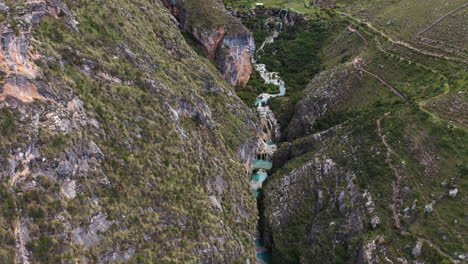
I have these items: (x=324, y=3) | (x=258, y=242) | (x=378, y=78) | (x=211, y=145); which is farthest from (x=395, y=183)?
(x=324, y=3)

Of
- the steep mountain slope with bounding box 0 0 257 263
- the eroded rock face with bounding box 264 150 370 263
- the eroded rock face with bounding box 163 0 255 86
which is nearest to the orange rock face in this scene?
the steep mountain slope with bounding box 0 0 257 263

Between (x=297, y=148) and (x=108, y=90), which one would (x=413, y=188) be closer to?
(x=297, y=148)

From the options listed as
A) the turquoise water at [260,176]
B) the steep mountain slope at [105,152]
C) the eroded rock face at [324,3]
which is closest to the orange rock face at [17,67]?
the steep mountain slope at [105,152]

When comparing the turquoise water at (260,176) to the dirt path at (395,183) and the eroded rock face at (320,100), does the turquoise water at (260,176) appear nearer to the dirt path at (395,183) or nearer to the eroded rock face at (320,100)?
the eroded rock face at (320,100)

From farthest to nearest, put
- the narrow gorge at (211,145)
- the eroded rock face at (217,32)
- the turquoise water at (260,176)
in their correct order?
A: the eroded rock face at (217,32) → the turquoise water at (260,176) → the narrow gorge at (211,145)

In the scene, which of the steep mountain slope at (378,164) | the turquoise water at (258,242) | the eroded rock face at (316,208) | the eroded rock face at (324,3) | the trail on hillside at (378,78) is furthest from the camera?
the eroded rock face at (324,3)

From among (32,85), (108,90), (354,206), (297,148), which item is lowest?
(297,148)

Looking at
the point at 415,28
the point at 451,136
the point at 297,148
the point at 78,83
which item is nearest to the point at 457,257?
the point at 451,136
